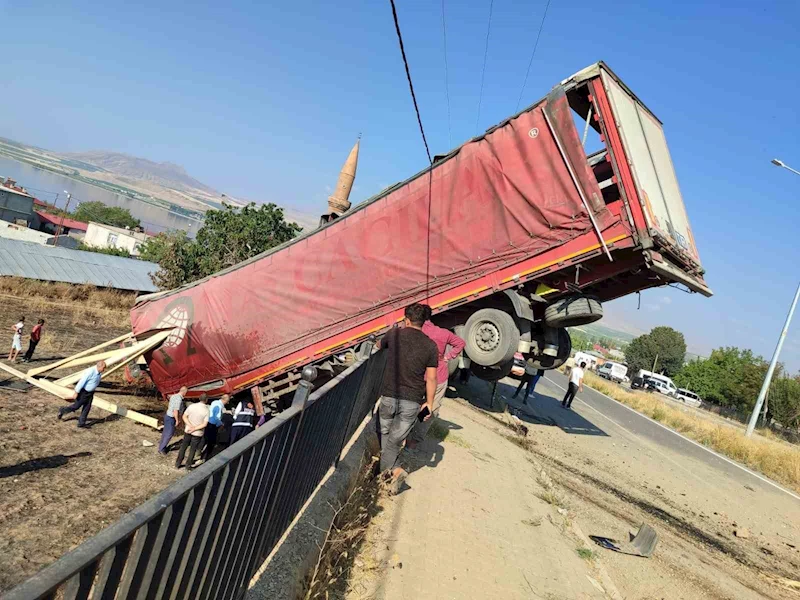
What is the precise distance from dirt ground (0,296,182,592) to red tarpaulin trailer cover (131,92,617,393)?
7.09 feet

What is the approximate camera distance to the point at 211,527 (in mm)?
2092

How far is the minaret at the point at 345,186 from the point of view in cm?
2312

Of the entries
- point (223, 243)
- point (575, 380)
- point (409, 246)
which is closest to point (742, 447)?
point (575, 380)

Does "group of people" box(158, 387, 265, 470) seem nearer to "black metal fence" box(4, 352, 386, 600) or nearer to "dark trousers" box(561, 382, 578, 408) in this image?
"black metal fence" box(4, 352, 386, 600)

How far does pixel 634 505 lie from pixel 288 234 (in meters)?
23.6

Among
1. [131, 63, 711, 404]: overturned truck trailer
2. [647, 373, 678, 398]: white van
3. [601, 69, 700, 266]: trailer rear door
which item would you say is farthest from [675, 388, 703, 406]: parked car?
[131, 63, 711, 404]: overturned truck trailer

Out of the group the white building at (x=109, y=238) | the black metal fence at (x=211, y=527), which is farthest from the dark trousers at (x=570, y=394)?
the white building at (x=109, y=238)

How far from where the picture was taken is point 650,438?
1722 centimetres

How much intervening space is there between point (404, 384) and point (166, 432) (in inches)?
262

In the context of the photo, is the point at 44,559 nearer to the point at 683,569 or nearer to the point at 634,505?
the point at 683,569

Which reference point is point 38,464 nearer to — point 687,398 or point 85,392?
point 85,392

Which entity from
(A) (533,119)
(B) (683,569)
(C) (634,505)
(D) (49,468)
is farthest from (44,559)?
(C) (634,505)

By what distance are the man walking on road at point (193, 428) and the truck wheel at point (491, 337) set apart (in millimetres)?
4701

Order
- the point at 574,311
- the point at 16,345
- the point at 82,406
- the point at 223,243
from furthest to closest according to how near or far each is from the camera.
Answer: the point at 223,243, the point at 16,345, the point at 82,406, the point at 574,311
